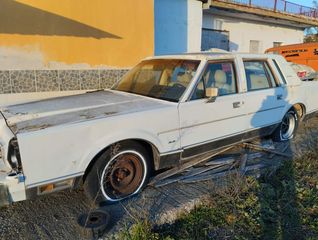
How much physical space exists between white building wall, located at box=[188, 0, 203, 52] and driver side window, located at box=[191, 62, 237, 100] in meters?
6.65

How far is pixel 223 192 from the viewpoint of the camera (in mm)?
3447

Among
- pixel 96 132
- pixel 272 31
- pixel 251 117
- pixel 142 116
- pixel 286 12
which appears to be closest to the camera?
pixel 96 132

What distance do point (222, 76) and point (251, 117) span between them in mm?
809

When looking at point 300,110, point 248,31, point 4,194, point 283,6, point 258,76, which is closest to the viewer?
point 4,194

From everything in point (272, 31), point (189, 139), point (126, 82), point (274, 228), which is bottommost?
point (274, 228)

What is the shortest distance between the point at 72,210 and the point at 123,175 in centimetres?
65

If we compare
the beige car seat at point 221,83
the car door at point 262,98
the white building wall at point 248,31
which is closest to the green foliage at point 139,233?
the beige car seat at point 221,83

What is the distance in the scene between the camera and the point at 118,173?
3.29 metres

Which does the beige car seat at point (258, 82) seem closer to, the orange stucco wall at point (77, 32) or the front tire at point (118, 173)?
the front tire at point (118, 173)

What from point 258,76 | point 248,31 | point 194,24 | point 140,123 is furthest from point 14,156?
point 248,31

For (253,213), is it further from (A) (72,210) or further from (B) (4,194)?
(B) (4,194)

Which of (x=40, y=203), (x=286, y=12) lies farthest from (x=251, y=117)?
(x=286, y=12)

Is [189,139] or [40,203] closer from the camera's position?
[40,203]

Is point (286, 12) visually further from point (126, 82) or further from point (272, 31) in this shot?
point (126, 82)
